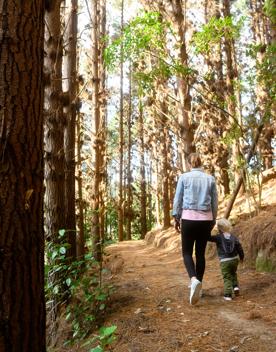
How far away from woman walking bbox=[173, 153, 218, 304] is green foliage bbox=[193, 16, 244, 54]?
5.44 meters

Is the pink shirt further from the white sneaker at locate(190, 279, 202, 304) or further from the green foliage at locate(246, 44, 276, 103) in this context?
the green foliage at locate(246, 44, 276, 103)

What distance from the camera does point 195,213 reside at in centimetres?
531

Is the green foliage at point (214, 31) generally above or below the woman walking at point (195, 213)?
above

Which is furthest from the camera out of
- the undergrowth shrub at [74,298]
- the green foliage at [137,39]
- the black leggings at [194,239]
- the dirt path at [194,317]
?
the green foliage at [137,39]

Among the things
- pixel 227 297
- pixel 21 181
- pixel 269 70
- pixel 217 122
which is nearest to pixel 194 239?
pixel 227 297

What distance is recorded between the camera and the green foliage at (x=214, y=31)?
9656 millimetres

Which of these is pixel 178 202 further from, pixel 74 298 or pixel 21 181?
pixel 21 181

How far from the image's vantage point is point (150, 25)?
31.5ft

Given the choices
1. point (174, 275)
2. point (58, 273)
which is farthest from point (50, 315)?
point (174, 275)

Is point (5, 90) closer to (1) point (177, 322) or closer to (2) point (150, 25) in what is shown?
(1) point (177, 322)

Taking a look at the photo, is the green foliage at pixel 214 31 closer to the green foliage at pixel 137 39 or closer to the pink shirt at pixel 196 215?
the green foliage at pixel 137 39

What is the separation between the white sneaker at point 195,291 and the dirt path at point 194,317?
0.11 meters

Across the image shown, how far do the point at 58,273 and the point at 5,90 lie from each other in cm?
379

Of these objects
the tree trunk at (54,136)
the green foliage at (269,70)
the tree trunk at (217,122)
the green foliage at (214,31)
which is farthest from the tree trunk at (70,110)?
the tree trunk at (217,122)
